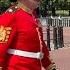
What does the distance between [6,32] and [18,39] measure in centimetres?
14

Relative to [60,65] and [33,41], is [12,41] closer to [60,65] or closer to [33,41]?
[33,41]

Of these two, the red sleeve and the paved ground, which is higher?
the red sleeve

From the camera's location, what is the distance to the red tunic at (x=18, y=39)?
3.89 meters

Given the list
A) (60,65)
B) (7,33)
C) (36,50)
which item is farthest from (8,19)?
(60,65)

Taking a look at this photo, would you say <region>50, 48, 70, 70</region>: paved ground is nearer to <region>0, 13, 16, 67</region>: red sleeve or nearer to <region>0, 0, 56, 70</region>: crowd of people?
<region>0, 0, 56, 70</region>: crowd of people

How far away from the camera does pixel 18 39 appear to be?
396 cm

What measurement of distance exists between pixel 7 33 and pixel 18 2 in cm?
37

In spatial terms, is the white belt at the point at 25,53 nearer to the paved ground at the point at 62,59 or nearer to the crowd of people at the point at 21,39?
the crowd of people at the point at 21,39

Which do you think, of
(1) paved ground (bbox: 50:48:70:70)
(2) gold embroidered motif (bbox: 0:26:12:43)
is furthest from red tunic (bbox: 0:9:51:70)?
(1) paved ground (bbox: 50:48:70:70)

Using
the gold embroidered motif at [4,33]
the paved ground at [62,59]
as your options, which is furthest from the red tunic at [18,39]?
the paved ground at [62,59]

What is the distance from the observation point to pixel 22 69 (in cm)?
396

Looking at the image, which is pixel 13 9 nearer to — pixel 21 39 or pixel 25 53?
pixel 21 39

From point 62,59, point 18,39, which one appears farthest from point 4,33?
point 62,59

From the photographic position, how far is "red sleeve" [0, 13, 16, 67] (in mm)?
3857
